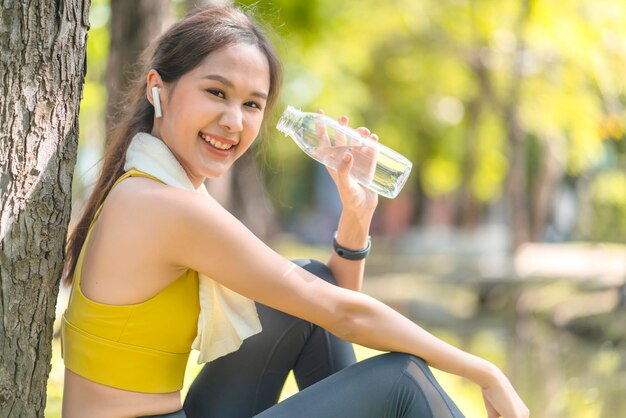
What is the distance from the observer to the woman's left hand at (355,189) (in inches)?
111

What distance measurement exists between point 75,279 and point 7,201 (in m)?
0.28

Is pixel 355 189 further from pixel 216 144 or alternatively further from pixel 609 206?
pixel 609 206

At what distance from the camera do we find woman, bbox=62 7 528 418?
7.37 ft

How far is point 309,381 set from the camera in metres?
2.93

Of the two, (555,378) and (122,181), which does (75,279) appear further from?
(555,378)

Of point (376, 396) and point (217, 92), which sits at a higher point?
point (217, 92)

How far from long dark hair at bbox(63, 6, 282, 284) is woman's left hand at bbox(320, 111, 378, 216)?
1.09 ft

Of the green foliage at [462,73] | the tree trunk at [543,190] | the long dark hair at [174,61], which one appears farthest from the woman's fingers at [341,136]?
the tree trunk at [543,190]

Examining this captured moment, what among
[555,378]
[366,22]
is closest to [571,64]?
[366,22]

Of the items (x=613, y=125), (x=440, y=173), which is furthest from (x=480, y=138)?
(x=613, y=125)

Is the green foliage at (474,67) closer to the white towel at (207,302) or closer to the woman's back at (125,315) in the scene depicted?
the white towel at (207,302)

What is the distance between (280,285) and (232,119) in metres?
0.46

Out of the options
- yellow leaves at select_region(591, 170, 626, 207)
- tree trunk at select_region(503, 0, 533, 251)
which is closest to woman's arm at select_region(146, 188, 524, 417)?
tree trunk at select_region(503, 0, 533, 251)

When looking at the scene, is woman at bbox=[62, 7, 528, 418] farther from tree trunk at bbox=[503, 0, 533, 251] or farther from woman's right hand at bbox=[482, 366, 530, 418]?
tree trunk at bbox=[503, 0, 533, 251]
